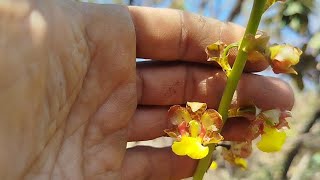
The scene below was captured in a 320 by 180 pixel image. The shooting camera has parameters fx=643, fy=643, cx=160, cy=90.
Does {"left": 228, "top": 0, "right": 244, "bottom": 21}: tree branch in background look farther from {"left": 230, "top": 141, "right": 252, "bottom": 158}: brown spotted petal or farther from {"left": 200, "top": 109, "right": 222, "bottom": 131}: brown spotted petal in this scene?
{"left": 200, "top": 109, "right": 222, "bottom": 131}: brown spotted petal

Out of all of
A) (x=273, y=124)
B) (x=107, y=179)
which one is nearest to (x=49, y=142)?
(x=107, y=179)

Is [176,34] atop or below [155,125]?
atop

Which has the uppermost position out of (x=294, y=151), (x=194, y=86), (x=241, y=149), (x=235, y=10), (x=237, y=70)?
(x=237, y=70)

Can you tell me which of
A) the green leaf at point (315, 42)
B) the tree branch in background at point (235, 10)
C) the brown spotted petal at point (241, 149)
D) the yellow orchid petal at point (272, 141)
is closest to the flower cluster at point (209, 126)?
the yellow orchid petal at point (272, 141)

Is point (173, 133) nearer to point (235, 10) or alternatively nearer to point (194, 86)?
point (194, 86)

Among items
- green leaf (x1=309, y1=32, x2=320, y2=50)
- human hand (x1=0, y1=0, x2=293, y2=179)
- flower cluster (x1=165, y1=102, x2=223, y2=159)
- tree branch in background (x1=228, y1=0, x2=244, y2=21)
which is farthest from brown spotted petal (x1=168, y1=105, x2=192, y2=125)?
tree branch in background (x1=228, y1=0, x2=244, y2=21)

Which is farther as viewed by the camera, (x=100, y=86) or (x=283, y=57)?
(x=100, y=86)

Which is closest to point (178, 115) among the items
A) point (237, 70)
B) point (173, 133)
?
point (173, 133)
